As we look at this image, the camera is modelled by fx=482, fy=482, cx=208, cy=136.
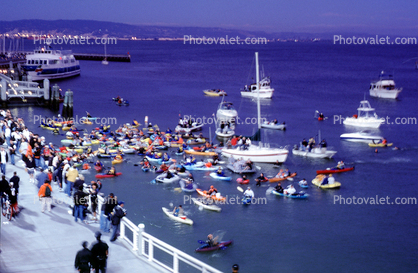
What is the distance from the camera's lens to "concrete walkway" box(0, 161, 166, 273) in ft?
48.2

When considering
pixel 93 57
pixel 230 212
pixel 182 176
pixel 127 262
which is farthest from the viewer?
pixel 93 57

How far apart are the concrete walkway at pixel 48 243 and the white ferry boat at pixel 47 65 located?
82.9m

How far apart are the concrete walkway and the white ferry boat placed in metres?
82.9

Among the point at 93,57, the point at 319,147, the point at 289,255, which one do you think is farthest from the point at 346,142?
the point at 93,57

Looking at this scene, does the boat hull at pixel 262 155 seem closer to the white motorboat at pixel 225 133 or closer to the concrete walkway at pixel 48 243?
the white motorboat at pixel 225 133

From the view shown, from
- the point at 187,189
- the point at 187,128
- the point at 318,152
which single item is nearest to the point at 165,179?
the point at 187,189

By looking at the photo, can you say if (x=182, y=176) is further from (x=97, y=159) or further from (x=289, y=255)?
(x=289, y=255)

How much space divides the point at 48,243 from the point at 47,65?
9057 cm

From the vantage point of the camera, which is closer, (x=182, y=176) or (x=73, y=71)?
(x=182, y=176)

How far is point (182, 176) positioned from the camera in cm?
3775

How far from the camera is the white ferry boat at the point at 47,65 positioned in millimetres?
97188

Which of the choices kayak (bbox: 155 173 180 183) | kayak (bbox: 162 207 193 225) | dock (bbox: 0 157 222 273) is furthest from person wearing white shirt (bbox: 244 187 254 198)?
dock (bbox: 0 157 222 273)

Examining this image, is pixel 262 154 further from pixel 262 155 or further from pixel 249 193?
pixel 249 193

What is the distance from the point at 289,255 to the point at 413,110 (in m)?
61.4
